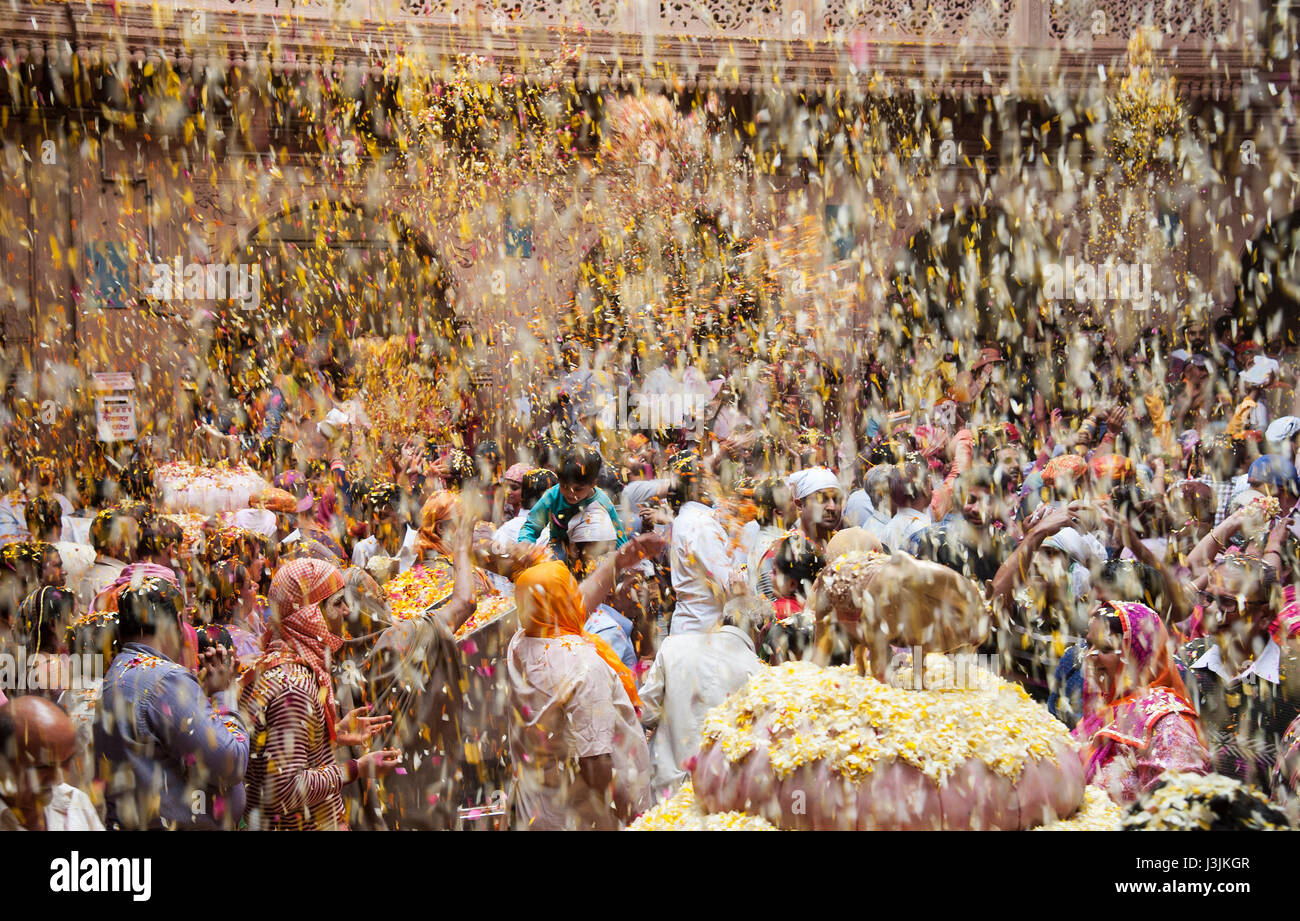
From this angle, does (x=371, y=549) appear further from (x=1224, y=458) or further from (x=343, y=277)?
(x=343, y=277)

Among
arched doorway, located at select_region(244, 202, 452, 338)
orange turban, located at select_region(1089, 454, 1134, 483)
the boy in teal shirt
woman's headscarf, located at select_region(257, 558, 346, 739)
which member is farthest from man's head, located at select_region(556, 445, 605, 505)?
arched doorway, located at select_region(244, 202, 452, 338)

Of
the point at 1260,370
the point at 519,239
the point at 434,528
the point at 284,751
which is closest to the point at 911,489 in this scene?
the point at 434,528

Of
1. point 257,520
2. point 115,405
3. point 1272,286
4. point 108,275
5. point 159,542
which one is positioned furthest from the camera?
point 1272,286

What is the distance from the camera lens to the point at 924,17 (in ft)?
39.1

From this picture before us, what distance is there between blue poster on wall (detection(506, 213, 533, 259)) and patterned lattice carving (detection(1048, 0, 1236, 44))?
6.12m

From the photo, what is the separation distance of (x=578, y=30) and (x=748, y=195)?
2617 millimetres

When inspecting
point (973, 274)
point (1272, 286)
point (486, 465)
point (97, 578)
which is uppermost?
point (973, 274)

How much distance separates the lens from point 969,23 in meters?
11.9

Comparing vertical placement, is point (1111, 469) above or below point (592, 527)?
below

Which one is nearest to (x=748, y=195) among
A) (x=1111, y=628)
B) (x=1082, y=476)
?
(x=1082, y=476)

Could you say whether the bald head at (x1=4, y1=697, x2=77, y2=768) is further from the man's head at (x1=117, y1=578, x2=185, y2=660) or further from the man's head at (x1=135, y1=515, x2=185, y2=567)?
the man's head at (x1=135, y1=515, x2=185, y2=567)

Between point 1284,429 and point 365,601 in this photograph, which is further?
point 1284,429

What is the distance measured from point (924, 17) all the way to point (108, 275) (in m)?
9.37

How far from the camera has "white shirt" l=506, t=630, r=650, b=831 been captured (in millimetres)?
3137
